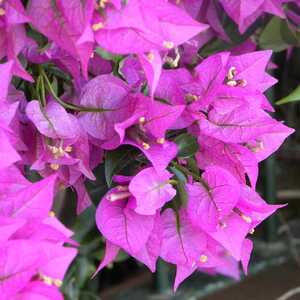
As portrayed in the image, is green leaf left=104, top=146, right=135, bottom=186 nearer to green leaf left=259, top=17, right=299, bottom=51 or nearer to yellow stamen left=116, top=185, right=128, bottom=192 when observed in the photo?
yellow stamen left=116, top=185, right=128, bottom=192

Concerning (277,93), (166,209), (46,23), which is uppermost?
(46,23)

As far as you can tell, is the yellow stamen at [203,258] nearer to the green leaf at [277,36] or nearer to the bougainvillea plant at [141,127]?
the bougainvillea plant at [141,127]

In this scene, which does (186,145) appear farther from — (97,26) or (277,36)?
(277,36)

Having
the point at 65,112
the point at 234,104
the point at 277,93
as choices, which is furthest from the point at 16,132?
the point at 277,93

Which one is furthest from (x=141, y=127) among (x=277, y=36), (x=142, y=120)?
(x=277, y=36)

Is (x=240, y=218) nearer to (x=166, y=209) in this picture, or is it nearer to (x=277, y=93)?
(x=166, y=209)

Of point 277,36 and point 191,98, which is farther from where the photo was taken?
point 277,36

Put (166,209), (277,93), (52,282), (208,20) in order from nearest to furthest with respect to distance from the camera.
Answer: (52,282) → (166,209) → (208,20) → (277,93)
